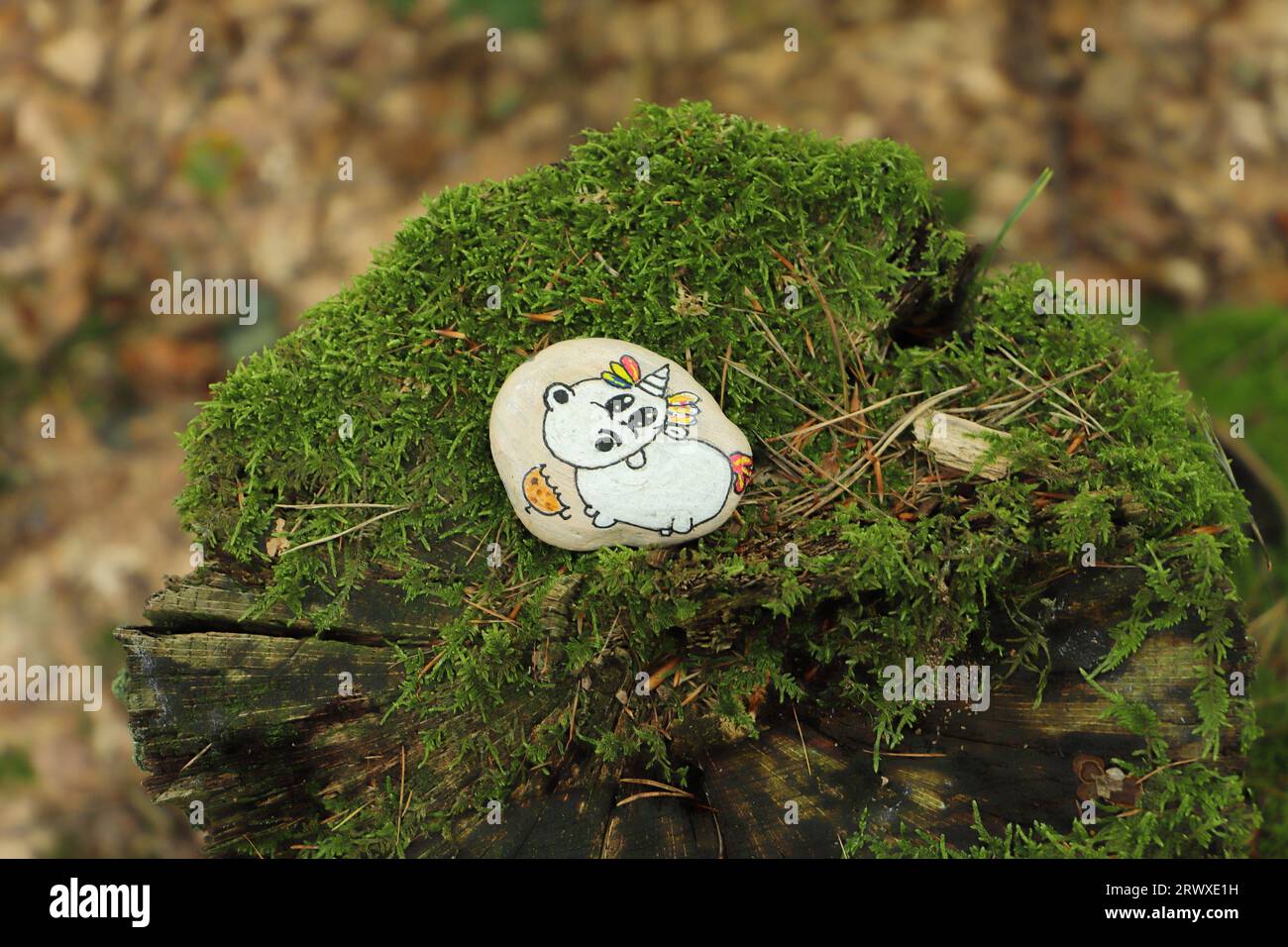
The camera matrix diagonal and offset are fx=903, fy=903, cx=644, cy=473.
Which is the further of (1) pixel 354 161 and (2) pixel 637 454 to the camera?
(1) pixel 354 161

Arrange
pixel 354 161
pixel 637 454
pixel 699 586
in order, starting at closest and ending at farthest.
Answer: pixel 699 586 < pixel 637 454 < pixel 354 161

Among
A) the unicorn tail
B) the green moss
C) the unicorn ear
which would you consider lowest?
the green moss

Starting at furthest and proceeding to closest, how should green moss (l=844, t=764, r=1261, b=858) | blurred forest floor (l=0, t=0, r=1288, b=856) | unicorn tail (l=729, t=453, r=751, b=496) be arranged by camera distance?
blurred forest floor (l=0, t=0, r=1288, b=856) → unicorn tail (l=729, t=453, r=751, b=496) → green moss (l=844, t=764, r=1261, b=858)

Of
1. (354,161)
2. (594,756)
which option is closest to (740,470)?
(594,756)

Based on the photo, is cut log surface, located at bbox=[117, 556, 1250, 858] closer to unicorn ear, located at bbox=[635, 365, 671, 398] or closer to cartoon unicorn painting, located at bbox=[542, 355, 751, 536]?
cartoon unicorn painting, located at bbox=[542, 355, 751, 536]

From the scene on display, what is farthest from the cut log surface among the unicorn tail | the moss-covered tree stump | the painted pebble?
the unicorn tail

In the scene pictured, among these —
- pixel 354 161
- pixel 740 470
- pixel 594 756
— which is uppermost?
pixel 354 161

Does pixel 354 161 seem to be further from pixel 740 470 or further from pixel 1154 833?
pixel 1154 833
